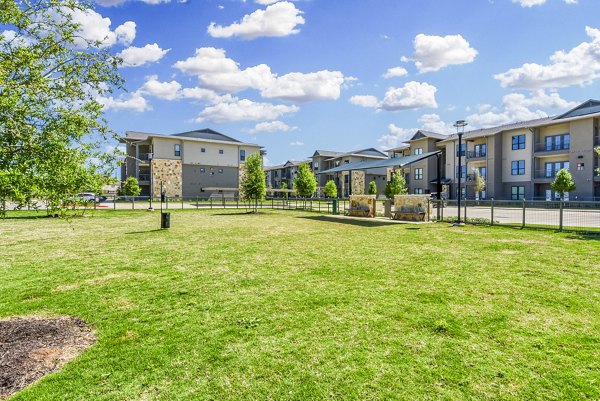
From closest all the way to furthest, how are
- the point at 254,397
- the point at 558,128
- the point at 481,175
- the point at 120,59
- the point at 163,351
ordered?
1. the point at 254,397
2. the point at 163,351
3. the point at 120,59
4. the point at 558,128
5. the point at 481,175

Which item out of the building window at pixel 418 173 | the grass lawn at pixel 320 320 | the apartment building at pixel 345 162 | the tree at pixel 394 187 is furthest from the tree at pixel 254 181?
the apartment building at pixel 345 162

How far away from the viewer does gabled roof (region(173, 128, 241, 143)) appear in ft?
191

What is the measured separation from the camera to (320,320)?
5.25m

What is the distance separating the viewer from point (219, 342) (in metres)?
4.54

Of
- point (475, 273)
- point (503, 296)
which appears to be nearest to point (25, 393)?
point (503, 296)

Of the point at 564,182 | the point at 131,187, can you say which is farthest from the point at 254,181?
the point at 564,182

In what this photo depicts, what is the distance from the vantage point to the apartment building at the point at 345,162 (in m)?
75.2

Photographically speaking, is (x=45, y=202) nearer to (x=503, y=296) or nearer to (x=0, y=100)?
(x=0, y=100)

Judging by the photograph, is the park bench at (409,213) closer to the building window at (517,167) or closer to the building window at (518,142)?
the building window at (517,167)

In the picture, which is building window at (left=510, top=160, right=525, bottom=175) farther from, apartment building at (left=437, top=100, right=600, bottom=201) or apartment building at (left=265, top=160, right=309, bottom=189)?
apartment building at (left=265, top=160, right=309, bottom=189)

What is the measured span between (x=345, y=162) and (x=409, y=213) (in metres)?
56.7

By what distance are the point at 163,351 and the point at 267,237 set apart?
1005cm

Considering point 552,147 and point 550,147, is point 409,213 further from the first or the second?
point 550,147

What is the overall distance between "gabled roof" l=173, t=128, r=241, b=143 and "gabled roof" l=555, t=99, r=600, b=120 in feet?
157
